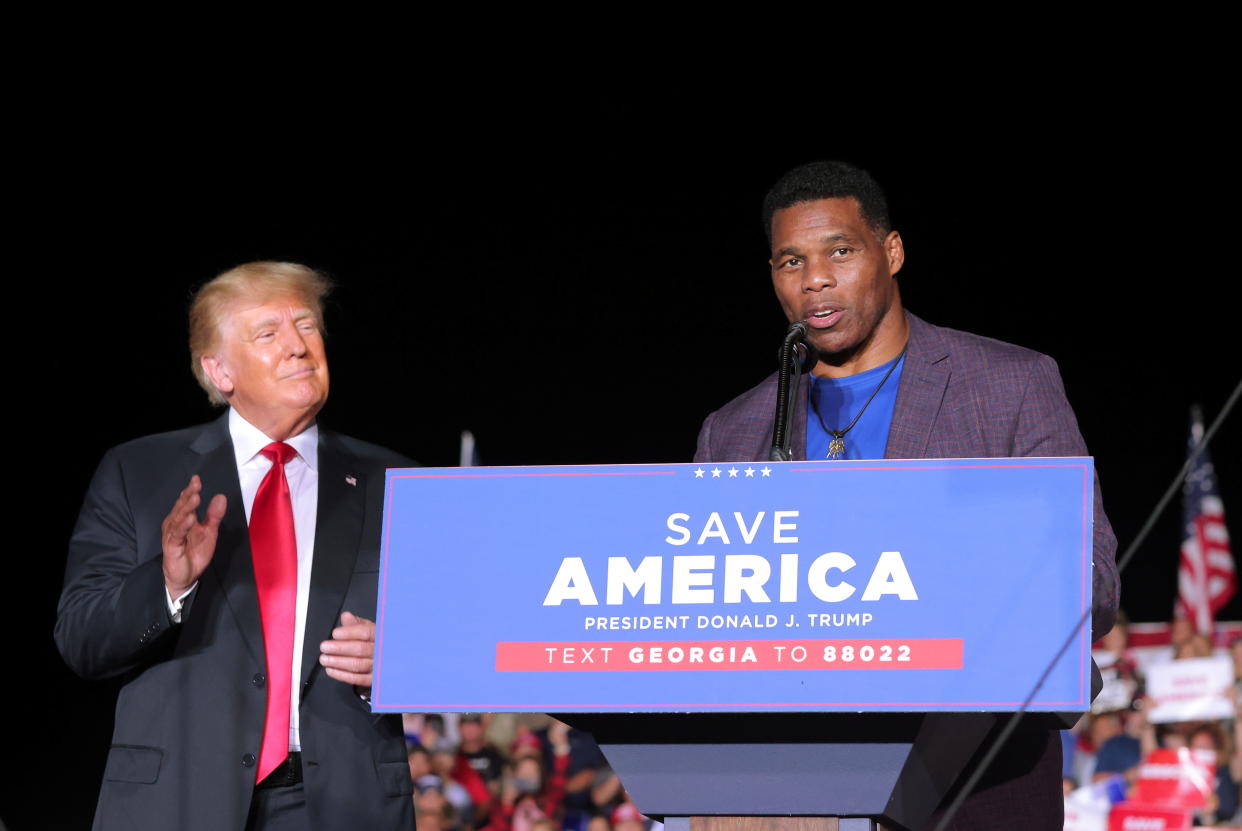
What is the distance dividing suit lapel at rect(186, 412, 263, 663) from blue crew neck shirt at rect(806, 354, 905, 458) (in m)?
0.82

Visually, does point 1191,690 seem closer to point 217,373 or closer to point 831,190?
point 831,190

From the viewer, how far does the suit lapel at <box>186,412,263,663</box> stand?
7.31ft

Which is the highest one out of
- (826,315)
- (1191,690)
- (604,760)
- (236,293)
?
(1191,690)

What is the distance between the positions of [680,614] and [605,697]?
11 centimetres

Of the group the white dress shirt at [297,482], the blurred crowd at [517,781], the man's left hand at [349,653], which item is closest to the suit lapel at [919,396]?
the man's left hand at [349,653]

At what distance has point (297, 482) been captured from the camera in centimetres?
239

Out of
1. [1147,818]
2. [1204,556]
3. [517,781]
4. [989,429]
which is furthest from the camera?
[1204,556]

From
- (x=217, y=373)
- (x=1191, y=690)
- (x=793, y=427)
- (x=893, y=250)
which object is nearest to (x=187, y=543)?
(x=217, y=373)

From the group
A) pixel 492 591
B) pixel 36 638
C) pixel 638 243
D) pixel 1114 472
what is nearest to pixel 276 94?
pixel 36 638

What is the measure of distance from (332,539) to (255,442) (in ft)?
0.72

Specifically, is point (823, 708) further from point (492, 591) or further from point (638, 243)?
point (638, 243)

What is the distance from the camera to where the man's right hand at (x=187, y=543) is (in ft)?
6.75

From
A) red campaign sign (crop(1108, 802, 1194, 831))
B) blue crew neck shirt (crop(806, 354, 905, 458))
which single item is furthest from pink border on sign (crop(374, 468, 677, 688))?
red campaign sign (crop(1108, 802, 1194, 831))

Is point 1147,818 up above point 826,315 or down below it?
below
